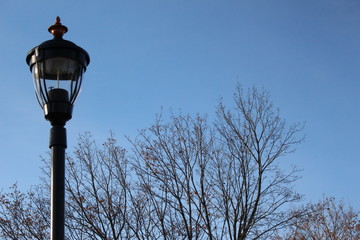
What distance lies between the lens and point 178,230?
1412cm

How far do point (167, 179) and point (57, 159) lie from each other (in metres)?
10.1

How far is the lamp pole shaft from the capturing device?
4.48 metres

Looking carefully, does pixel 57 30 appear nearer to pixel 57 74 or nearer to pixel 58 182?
pixel 57 74

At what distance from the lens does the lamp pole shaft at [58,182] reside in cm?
448

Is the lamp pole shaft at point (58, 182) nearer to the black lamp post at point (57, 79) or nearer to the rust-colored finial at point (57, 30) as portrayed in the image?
the black lamp post at point (57, 79)

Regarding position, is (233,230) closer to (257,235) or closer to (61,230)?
(257,235)

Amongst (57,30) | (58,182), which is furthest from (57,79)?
(58,182)

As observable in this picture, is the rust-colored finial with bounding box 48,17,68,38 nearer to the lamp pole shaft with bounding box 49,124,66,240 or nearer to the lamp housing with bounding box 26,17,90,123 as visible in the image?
the lamp housing with bounding box 26,17,90,123

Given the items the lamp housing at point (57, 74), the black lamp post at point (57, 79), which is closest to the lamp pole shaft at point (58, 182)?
the black lamp post at point (57, 79)

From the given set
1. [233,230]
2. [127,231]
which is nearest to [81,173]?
[127,231]

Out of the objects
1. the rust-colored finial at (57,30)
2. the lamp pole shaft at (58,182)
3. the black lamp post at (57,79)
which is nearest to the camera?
the lamp pole shaft at (58,182)

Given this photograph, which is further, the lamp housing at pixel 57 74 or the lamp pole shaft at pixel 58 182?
the lamp housing at pixel 57 74

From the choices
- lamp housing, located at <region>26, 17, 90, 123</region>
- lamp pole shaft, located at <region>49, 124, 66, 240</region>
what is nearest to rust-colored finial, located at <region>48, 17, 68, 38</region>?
lamp housing, located at <region>26, 17, 90, 123</region>

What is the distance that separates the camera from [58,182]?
4.65 metres
